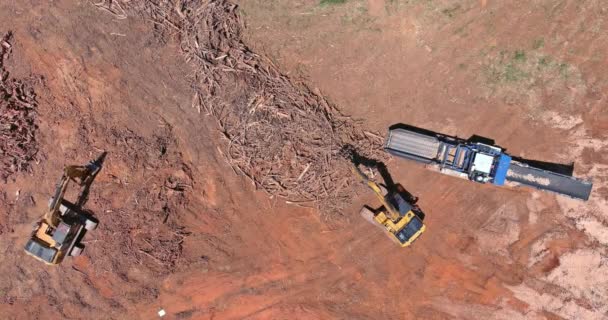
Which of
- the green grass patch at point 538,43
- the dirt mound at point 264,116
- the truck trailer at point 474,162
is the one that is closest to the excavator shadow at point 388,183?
the dirt mound at point 264,116

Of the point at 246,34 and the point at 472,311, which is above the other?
the point at 246,34

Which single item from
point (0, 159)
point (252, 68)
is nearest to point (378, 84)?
point (252, 68)

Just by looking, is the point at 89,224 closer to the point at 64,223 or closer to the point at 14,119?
the point at 64,223

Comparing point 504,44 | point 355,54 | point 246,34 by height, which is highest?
point 504,44

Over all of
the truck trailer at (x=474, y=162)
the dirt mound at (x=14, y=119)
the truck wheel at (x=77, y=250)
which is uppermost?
the truck trailer at (x=474, y=162)

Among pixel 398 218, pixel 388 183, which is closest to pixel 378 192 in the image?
pixel 398 218

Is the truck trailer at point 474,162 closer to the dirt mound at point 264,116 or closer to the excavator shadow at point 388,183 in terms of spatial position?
the excavator shadow at point 388,183

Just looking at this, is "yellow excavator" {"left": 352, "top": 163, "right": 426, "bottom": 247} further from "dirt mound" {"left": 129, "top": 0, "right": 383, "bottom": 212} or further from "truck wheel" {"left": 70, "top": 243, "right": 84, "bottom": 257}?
"truck wheel" {"left": 70, "top": 243, "right": 84, "bottom": 257}

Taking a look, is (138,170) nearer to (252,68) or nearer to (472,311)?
(252,68)
